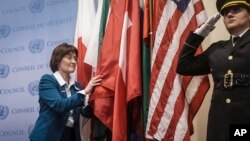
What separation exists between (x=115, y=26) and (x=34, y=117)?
41.8 inches

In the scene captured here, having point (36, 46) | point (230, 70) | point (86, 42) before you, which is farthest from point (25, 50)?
point (230, 70)

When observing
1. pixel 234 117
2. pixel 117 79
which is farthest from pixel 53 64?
pixel 234 117

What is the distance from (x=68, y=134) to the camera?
2299 millimetres

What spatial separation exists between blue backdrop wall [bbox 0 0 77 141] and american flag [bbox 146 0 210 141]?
3.15 feet

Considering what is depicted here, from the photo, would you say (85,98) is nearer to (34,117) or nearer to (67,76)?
(67,76)

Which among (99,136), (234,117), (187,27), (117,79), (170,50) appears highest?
(187,27)

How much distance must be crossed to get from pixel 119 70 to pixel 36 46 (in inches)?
42.3

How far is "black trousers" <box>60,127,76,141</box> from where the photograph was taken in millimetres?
2273

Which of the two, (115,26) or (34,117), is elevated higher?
(115,26)

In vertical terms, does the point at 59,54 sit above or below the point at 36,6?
below

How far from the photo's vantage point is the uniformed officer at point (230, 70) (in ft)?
5.35

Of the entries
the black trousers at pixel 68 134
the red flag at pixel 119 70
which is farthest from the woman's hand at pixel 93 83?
the black trousers at pixel 68 134

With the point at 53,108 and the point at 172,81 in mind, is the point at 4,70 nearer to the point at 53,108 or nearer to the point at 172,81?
the point at 53,108

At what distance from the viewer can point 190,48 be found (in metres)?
1.86
